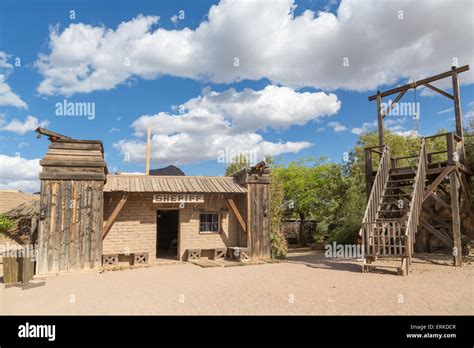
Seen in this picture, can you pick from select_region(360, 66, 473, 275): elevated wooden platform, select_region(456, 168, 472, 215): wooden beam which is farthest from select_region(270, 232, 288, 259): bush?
select_region(456, 168, 472, 215): wooden beam

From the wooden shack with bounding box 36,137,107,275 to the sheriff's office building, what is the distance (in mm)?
29

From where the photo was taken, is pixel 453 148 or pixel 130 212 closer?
pixel 453 148

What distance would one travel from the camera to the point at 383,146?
12.9 meters

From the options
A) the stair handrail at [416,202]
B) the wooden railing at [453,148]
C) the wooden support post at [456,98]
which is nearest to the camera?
the stair handrail at [416,202]

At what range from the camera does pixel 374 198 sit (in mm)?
11766

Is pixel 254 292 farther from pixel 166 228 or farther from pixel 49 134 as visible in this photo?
pixel 166 228

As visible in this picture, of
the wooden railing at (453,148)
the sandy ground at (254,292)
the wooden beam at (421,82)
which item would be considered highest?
the wooden beam at (421,82)

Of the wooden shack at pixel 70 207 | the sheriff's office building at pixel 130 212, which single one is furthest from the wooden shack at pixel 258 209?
the wooden shack at pixel 70 207

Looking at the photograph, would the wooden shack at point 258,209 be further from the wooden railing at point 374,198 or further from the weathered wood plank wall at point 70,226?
the weathered wood plank wall at point 70,226

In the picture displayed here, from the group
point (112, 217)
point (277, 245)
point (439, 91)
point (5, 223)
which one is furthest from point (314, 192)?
point (5, 223)

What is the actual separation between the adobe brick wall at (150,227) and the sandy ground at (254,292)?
71.4 inches

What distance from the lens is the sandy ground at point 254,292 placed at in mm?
6430

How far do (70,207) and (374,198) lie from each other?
1027 cm
